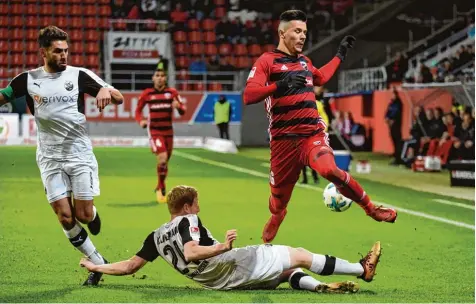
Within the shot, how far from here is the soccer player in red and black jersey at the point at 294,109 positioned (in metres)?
9.06

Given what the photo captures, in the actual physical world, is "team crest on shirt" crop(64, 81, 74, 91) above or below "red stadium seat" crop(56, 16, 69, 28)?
below

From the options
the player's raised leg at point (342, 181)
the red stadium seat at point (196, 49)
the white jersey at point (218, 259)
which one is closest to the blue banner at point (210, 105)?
the red stadium seat at point (196, 49)

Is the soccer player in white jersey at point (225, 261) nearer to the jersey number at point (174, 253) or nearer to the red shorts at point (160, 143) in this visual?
the jersey number at point (174, 253)

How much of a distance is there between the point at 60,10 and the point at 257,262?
30958 millimetres

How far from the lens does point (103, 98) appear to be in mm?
8586

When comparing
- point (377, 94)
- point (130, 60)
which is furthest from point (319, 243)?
point (130, 60)

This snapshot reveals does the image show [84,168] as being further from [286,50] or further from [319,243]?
[319,243]

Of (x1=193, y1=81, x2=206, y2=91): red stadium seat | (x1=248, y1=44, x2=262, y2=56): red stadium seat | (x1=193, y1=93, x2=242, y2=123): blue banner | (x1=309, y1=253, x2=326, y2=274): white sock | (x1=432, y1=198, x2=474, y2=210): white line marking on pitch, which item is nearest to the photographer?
(x1=309, y1=253, x2=326, y2=274): white sock

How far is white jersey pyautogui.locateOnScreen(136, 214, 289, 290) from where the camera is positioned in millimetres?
8227

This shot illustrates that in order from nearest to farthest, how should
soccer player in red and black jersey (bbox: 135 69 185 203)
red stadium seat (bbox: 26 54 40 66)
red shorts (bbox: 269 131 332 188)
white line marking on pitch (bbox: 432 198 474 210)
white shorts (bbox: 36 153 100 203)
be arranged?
1. white shorts (bbox: 36 153 100 203)
2. red shorts (bbox: 269 131 332 188)
3. white line marking on pitch (bbox: 432 198 474 210)
4. soccer player in red and black jersey (bbox: 135 69 185 203)
5. red stadium seat (bbox: 26 54 40 66)

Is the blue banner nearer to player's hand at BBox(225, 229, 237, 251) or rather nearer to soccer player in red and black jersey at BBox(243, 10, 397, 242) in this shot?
soccer player in red and black jersey at BBox(243, 10, 397, 242)

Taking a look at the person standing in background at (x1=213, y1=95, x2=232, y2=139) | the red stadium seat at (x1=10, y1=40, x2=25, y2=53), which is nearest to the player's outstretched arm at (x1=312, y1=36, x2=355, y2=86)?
the person standing in background at (x1=213, y1=95, x2=232, y2=139)

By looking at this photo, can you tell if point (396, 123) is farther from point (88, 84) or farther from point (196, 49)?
point (88, 84)

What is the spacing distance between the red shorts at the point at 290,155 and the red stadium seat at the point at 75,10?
96.3 ft
